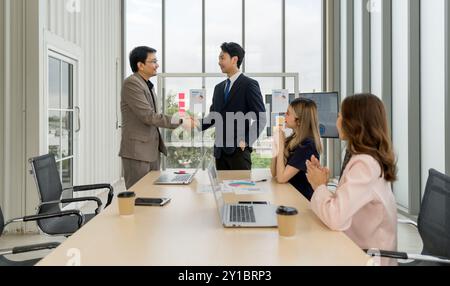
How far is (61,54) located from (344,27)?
15.1 ft

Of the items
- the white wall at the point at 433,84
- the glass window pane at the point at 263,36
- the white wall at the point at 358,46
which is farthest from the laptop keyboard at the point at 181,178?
the glass window pane at the point at 263,36

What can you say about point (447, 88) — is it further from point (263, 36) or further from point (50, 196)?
point (263, 36)

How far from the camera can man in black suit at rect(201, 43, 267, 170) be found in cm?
338

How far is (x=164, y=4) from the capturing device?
7.32 meters

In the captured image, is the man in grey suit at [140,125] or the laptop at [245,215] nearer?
the laptop at [245,215]

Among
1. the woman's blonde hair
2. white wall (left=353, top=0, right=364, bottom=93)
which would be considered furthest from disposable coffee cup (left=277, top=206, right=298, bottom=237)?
white wall (left=353, top=0, right=364, bottom=93)

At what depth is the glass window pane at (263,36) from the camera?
7.29 meters

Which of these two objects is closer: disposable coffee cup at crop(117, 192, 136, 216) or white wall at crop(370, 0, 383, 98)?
disposable coffee cup at crop(117, 192, 136, 216)

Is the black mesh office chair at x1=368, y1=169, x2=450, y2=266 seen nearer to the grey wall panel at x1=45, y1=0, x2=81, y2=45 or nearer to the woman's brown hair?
the woman's brown hair

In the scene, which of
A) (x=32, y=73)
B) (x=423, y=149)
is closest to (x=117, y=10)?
(x=32, y=73)

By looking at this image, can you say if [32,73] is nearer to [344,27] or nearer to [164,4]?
[164,4]

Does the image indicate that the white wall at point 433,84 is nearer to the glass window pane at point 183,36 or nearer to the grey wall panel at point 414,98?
the grey wall panel at point 414,98

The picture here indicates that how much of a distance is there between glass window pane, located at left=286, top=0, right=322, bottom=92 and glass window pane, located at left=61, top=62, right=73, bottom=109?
394 cm

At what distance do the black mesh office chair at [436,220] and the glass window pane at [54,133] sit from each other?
375 centimetres
